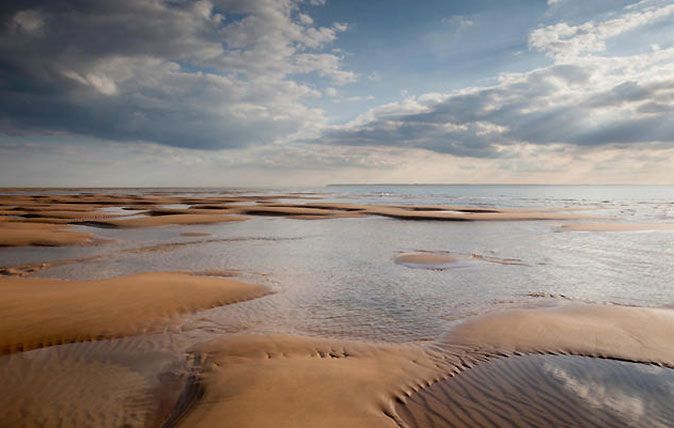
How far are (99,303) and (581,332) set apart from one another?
11168 mm

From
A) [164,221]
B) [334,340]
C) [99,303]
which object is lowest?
[334,340]

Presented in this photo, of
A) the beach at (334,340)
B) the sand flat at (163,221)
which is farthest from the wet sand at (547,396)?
the sand flat at (163,221)


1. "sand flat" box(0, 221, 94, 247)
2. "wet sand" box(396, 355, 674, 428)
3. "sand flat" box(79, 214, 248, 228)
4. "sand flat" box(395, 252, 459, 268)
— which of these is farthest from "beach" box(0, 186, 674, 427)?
"sand flat" box(79, 214, 248, 228)

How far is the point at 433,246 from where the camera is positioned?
1995 centimetres

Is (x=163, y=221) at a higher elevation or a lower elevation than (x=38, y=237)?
higher

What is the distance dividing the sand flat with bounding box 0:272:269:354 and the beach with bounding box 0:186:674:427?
6 centimetres

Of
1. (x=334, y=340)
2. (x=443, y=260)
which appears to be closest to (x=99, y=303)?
(x=334, y=340)

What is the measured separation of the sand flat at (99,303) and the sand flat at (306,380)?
2.53 metres

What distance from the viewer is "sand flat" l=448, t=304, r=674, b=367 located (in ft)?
23.6

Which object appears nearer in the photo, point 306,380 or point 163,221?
point 306,380

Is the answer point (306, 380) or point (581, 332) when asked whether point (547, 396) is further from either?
point (306, 380)

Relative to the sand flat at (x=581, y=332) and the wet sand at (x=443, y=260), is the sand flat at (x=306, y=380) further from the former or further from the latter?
the wet sand at (x=443, y=260)

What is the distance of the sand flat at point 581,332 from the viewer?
7.20 m

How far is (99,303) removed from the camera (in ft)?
30.5
